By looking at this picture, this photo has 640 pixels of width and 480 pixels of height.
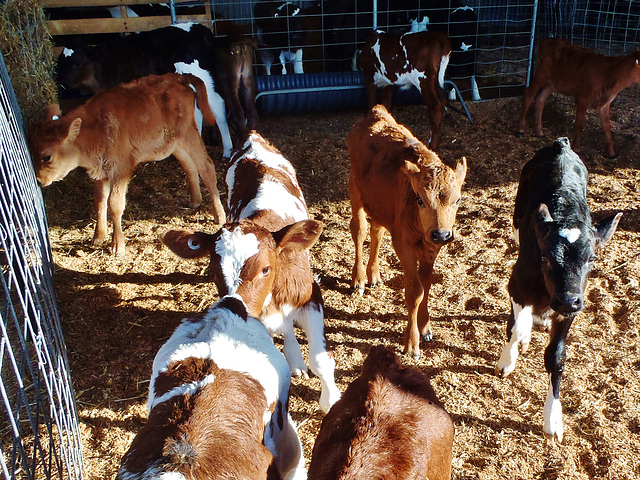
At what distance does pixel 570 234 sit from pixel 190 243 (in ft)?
7.99

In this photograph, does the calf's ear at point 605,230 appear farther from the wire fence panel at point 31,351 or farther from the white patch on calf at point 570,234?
the wire fence panel at point 31,351

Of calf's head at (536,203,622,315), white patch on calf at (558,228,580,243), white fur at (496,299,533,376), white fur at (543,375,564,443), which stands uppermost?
white patch on calf at (558,228,580,243)

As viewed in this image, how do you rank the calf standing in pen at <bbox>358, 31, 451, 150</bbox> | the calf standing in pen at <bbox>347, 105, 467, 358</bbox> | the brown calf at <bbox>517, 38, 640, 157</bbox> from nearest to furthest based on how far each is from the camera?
the calf standing in pen at <bbox>347, 105, 467, 358</bbox> < the brown calf at <bbox>517, 38, 640, 157</bbox> < the calf standing in pen at <bbox>358, 31, 451, 150</bbox>

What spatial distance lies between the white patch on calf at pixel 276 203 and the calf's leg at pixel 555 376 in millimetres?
2020

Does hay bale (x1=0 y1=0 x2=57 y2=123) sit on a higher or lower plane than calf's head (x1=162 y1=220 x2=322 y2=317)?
higher

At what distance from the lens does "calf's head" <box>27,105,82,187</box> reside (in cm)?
555

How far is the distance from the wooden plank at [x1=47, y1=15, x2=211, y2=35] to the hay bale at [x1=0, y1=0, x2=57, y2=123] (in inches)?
71.1

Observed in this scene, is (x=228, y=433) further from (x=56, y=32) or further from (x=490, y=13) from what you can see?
(x=490, y=13)

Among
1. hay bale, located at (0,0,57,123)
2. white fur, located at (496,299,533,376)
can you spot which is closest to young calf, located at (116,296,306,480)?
white fur, located at (496,299,533,376)

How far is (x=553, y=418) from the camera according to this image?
3633 mm

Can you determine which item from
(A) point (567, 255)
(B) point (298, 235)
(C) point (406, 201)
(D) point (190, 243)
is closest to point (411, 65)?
(C) point (406, 201)

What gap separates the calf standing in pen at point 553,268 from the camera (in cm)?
346

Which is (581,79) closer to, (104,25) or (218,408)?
(104,25)

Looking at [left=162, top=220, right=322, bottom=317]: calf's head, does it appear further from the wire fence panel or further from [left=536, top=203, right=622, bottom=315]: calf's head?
[left=536, top=203, right=622, bottom=315]: calf's head
